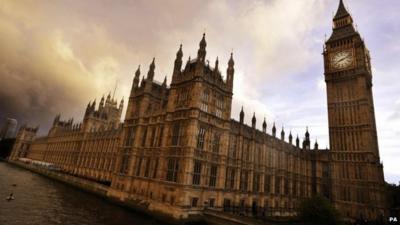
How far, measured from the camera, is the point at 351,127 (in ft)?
205

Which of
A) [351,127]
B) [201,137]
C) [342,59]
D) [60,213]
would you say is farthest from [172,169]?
[342,59]

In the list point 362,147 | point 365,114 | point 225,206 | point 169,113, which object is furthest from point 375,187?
point 169,113

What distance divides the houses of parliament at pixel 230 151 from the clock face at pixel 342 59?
258mm

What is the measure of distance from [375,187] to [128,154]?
54758 mm

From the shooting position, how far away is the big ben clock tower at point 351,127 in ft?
183

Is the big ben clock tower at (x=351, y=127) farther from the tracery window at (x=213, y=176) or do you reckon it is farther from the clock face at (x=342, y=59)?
the tracery window at (x=213, y=176)

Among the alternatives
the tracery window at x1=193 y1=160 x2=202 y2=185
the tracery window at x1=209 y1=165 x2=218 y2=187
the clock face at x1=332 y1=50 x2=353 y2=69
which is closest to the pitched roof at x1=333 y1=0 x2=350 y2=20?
the clock face at x1=332 y1=50 x2=353 y2=69

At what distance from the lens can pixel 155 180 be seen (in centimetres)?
4041

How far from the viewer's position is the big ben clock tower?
183 feet

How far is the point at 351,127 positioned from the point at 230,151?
37.8 meters

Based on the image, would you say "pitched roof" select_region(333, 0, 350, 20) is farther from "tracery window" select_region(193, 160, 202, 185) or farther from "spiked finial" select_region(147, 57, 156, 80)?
"tracery window" select_region(193, 160, 202, 185)

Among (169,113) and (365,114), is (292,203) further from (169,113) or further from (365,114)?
(169,113)

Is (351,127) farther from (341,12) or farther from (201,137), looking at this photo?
(201,137)

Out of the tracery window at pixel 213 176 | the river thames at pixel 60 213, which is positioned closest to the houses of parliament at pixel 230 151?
the tracery window at pixel 213 176
